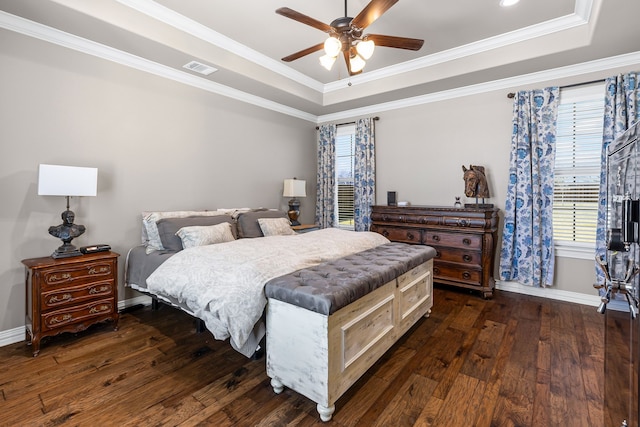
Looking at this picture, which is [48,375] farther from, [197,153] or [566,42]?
[566,42]

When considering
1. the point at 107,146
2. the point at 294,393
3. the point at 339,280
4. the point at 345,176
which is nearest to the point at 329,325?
the point at 339,280

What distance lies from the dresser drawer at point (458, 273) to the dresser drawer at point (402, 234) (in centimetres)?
41

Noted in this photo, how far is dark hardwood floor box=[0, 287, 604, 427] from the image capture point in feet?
5.59

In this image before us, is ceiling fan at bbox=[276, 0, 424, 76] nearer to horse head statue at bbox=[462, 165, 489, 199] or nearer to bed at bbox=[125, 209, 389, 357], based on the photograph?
bed at bbox=[125, 209, 389, 357]

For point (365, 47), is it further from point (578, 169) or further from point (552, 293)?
point (552, 293)

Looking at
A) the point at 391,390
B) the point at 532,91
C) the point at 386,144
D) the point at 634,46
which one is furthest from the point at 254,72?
the point at 634,46

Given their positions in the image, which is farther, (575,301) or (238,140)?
(238,140)

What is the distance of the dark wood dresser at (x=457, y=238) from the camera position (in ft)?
11.7

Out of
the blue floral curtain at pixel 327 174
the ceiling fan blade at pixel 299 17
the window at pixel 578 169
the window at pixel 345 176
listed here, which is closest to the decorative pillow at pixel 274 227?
the blue floral curtain at pixel 327 174

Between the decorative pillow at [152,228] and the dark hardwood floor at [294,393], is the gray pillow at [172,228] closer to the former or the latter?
the decorative pillow at [152,228]

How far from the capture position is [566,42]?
300cm

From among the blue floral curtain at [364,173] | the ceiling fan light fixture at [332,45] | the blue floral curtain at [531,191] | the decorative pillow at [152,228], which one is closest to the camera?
the ceiling fan light fixture at [332,45]

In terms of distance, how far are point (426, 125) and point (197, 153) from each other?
321 cm

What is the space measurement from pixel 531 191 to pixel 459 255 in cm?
111
